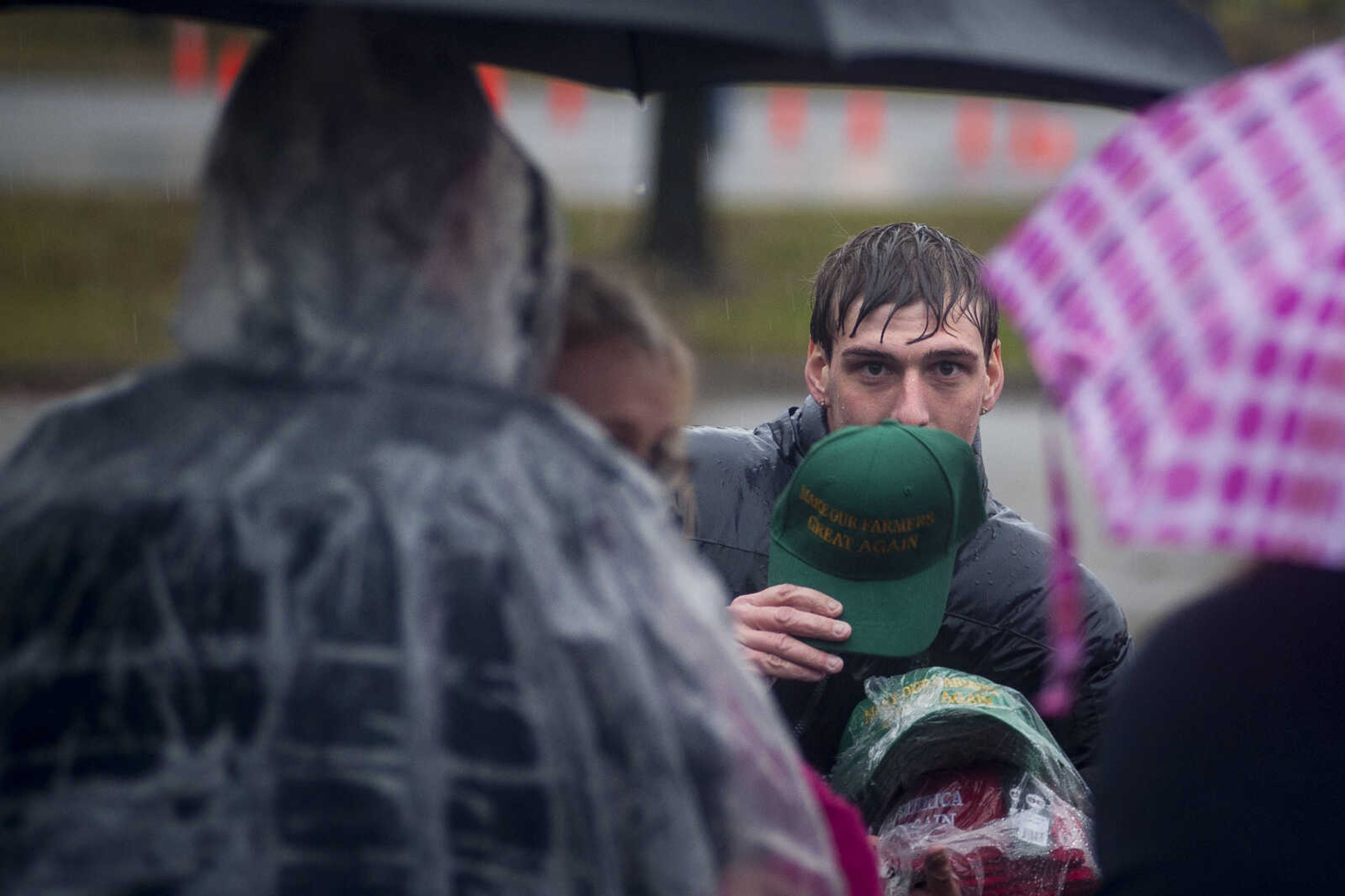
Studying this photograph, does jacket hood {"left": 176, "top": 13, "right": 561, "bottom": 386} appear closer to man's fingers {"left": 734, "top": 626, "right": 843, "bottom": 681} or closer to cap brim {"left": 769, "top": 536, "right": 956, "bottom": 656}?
man's fingers {"left": 734, "top": 626, "right": 843, "bottom": 681}

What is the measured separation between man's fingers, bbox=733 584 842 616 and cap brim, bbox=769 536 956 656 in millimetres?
41

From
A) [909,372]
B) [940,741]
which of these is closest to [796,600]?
[940,741]

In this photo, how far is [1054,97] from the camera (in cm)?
204

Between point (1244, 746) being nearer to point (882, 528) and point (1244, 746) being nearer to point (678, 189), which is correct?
point (882, 528)

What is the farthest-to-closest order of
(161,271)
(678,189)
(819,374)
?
(678,189), (161,271), (819,374)

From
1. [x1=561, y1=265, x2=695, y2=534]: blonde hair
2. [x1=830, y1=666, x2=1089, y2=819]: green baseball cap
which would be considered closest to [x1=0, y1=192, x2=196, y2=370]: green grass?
[x1=830, y1=666, x2=1089, y2=819]: green baseball cap

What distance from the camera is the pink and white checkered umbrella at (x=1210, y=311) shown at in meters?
1.45

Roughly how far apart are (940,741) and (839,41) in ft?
4.13

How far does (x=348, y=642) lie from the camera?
1434 millimetres

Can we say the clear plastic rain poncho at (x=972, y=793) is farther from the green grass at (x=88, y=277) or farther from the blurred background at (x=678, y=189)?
the green grass at (x=88, y=277)

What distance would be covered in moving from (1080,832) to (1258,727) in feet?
3.13

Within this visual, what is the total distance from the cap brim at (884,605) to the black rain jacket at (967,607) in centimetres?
9

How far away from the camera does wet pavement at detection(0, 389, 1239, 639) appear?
26.7 ft

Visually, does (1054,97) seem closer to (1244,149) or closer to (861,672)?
(1244,149)
